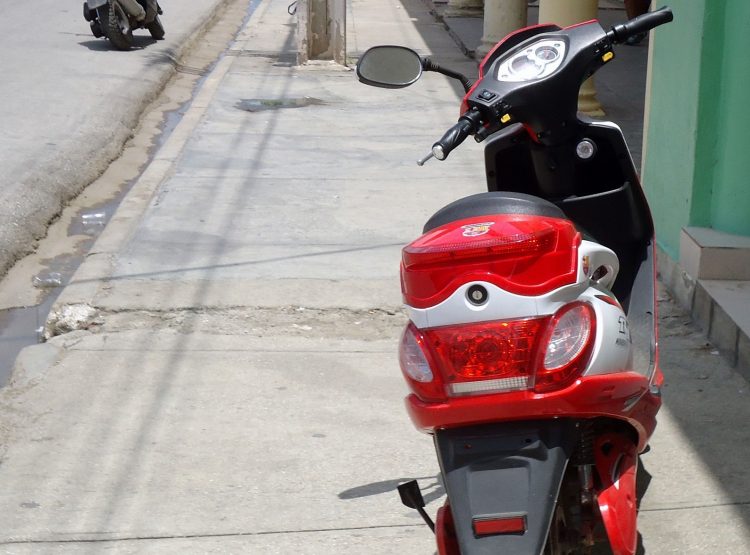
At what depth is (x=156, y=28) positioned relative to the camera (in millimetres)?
15438

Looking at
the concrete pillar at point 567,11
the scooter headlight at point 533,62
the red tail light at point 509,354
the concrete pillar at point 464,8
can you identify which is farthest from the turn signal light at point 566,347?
the concrete pillar at point 464,8

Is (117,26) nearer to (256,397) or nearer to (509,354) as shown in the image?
(256,397)

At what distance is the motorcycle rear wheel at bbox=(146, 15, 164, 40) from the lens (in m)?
15.3

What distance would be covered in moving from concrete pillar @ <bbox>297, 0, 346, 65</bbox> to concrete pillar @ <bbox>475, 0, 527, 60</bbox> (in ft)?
6.16

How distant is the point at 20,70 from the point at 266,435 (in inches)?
378

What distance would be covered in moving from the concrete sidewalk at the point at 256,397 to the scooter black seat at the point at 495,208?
1.20 m

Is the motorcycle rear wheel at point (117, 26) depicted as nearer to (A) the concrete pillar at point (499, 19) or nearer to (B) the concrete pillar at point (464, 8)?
(A) the concrete pillar at point (499, 19)

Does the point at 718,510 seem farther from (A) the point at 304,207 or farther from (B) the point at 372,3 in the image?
(B) the point at 372,3

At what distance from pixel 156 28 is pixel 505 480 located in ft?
46.1

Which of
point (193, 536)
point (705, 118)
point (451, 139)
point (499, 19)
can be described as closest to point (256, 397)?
point (193, 536)

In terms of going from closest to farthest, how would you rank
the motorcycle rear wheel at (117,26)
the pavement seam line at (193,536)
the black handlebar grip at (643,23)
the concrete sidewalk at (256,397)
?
the black handlebar grip at (643,23) → the pavement seam line at (193,536) → the concrete sidewalk at (256,397) → the motorcycle rear wheel at (117,26)

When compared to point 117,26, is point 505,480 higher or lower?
higher

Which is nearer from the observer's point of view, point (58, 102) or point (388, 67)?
point (388, 67)

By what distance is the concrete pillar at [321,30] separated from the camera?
13.2 m
